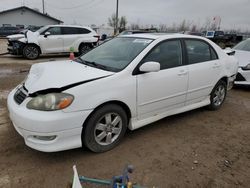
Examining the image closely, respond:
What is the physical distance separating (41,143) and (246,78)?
574cm

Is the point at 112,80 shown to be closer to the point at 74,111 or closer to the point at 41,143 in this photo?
the point at 74,111

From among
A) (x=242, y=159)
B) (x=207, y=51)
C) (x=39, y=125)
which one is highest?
(x=207, y=51)

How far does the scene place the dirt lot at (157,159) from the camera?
256 cm

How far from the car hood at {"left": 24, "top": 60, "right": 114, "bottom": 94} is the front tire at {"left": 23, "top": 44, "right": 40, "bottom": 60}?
850cm

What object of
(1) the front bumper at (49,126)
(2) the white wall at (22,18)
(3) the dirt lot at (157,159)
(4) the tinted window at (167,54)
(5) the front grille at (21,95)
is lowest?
(3) the dirt lot at (157,159)

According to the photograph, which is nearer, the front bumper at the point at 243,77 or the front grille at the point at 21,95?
the front grille at the point at 21,95

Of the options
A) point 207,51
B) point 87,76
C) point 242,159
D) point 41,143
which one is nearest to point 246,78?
point 207,51

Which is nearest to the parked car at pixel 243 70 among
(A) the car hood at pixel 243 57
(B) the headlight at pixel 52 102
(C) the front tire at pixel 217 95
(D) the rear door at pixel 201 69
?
(A) the car hood at pixel 243 57

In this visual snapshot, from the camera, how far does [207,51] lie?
4.36m

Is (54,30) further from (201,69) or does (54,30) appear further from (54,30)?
(201,69)

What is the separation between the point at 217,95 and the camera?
4.69 meters

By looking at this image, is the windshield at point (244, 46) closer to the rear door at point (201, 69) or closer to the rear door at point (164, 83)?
the rear door at point (201, 69)

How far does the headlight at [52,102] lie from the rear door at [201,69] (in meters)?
2.22

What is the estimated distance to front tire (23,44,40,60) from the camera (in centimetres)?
1099
